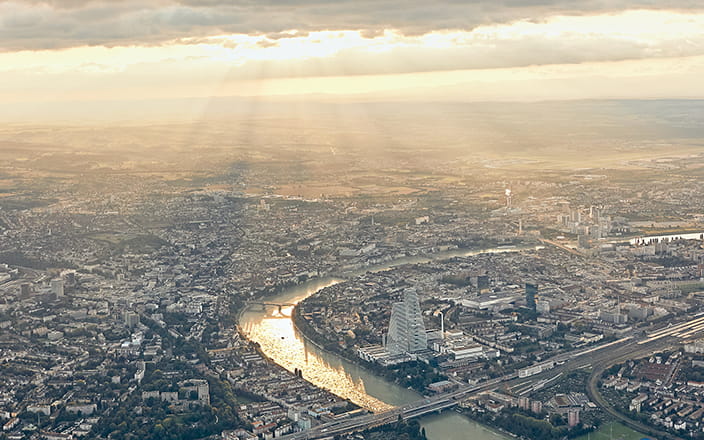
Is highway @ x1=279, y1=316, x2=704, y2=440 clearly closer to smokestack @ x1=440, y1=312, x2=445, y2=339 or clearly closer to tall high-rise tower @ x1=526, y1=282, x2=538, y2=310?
smokestack @ x1=440, y1=312, x2=445, y2=339

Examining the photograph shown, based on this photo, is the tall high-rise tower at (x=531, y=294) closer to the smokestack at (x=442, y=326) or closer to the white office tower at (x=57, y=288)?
the smokestack at (x=442, y=326)

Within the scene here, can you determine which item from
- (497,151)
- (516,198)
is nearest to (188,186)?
(516,198)

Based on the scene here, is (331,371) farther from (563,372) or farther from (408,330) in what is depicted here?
(563,372)

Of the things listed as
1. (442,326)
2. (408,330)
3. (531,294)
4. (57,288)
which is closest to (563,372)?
(442,326)

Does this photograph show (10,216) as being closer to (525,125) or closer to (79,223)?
(79,223)

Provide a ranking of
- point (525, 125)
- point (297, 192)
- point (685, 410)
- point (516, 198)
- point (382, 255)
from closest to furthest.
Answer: point (685, 410)
point (382, 255)
point (516, 198)
point (297, 192)
point (525, 125)

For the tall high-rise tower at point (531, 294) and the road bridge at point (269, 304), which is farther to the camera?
the road bridge at point (269, 304)

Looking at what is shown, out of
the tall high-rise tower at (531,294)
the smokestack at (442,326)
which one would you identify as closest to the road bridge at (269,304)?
the smokestack at (442,326)
